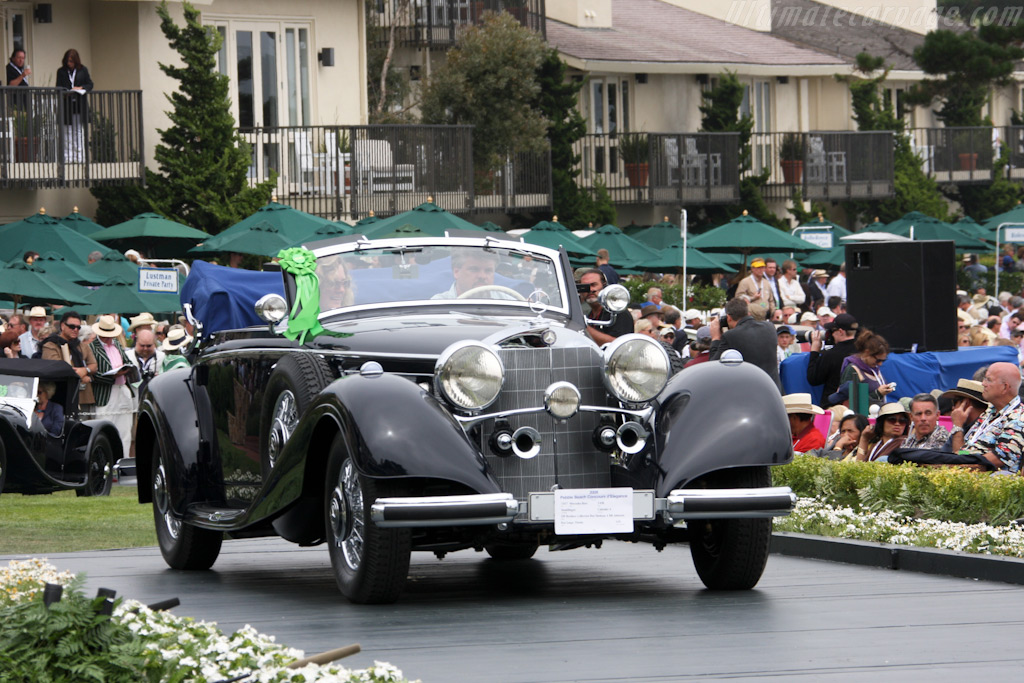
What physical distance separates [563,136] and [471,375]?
32.8 m

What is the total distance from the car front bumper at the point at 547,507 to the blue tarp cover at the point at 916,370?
9120 millimetres

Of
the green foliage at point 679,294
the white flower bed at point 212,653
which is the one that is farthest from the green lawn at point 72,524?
the green foliage at point 679,294

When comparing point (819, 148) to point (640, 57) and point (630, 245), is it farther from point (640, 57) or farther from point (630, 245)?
point (630, 245)

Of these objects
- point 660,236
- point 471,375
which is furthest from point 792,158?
point 471,375

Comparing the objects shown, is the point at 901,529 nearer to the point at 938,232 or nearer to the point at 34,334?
the point at 34,334

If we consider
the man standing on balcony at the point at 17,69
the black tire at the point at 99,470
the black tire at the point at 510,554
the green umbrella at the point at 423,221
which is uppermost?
the man standing on balcony at the point at 17,69

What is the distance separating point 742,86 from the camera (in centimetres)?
4697

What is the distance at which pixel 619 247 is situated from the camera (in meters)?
31.5

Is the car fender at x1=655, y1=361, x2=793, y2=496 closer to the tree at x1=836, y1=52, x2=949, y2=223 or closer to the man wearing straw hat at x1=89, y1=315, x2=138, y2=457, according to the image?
the man wearing straw hat at x1=89, y1=315, x2=138, y2=457

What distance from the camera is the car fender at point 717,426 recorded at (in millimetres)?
8672

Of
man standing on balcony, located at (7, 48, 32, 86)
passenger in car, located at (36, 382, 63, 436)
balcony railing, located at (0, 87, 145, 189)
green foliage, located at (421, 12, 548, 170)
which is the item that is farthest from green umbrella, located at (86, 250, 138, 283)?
green foliage, located at (421, 12, 548, 170)

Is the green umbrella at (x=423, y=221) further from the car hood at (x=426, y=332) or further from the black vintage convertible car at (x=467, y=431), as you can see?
the car hood at (x=426, y=332)

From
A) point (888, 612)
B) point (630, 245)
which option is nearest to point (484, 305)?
point (888, 612)

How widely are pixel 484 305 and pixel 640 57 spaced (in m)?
36.6
